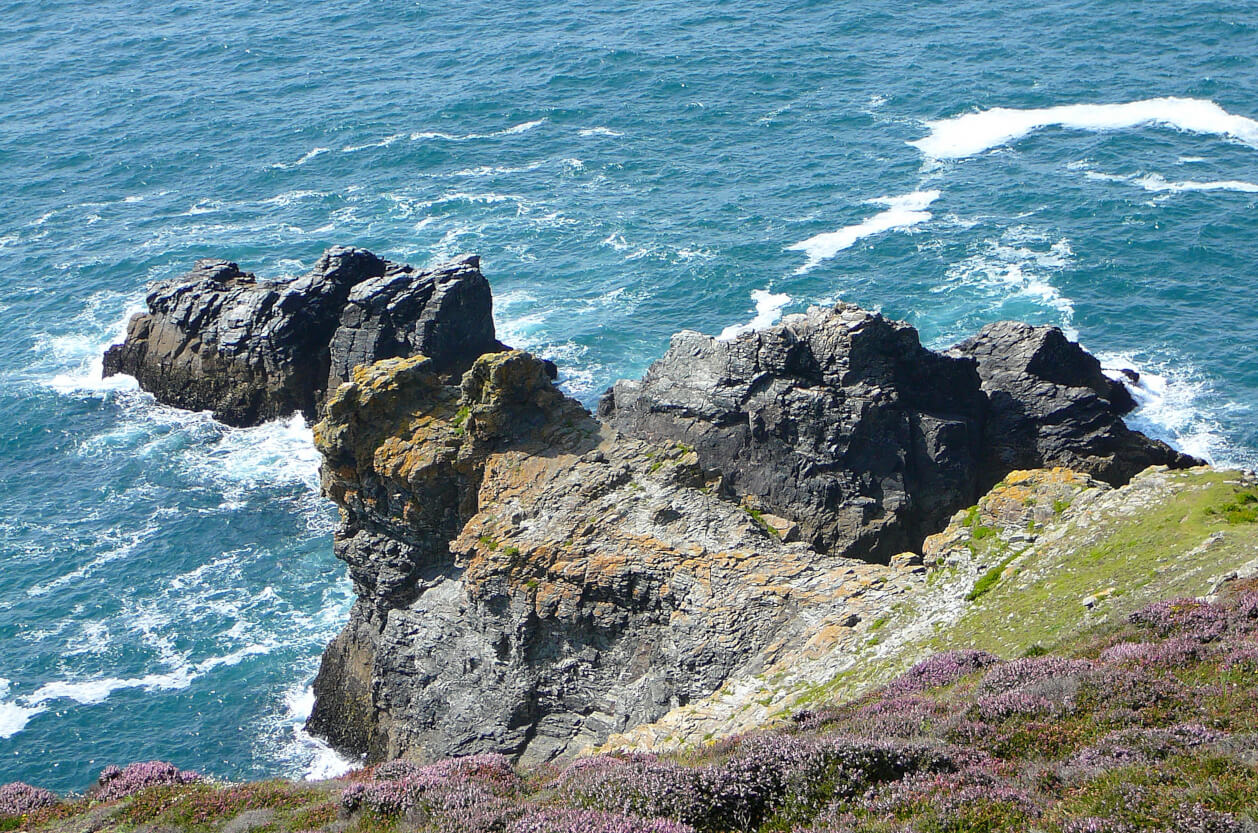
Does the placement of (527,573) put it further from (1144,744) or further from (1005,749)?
(1144,744)

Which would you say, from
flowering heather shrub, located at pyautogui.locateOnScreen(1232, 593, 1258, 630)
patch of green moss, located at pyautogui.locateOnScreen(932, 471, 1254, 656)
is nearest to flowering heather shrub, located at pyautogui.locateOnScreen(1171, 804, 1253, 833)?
flowering heather shrub, located at pyautogui.locateOnScreen(1232, 593, 1258, 630)

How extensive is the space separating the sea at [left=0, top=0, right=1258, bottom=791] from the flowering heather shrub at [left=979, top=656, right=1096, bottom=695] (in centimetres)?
3899

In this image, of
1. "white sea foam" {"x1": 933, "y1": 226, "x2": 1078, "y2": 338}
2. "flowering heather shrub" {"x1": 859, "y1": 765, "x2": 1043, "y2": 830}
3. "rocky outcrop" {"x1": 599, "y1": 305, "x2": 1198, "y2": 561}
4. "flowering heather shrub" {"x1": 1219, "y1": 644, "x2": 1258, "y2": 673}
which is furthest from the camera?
"white sea foam" {"x1": 933, "y1": 226, "x2": 1078, "y2": 338}

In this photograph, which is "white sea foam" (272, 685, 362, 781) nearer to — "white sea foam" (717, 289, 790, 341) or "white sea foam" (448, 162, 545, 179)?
"white sea foam" (717, 289, 790, 341)

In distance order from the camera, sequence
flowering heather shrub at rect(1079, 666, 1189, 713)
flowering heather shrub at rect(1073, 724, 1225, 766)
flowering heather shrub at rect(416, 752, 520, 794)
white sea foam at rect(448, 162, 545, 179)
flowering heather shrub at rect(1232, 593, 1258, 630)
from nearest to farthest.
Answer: flowering heather shrub at rect(1073, 724, 1225, 766) < flowering heather shrub at rect(1079, 666, 1189, 713) < flowering heather shrub at rect(416, 752, 520, 794) < flowering heather shrub at rect(1232, 593, 1258, 630) < white sea foam at rect(448, 162, 545, 179)

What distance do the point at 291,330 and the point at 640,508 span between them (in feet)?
147

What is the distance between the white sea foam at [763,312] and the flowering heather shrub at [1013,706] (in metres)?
62.1

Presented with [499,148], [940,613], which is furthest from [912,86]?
[940,613]

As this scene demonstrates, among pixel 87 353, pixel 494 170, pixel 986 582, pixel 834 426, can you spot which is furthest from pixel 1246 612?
pixel 494 170

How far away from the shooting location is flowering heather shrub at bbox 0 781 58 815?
2843 cm

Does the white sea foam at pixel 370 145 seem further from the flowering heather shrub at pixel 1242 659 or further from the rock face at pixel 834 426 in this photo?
the flowering heather shrub at pixel 1242 659

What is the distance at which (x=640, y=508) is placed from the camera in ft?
153

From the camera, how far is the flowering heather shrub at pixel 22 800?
28427 mm

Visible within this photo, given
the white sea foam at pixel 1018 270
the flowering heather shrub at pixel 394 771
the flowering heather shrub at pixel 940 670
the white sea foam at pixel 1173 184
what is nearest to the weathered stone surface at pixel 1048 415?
the white sea foam at pixel 1018 270
